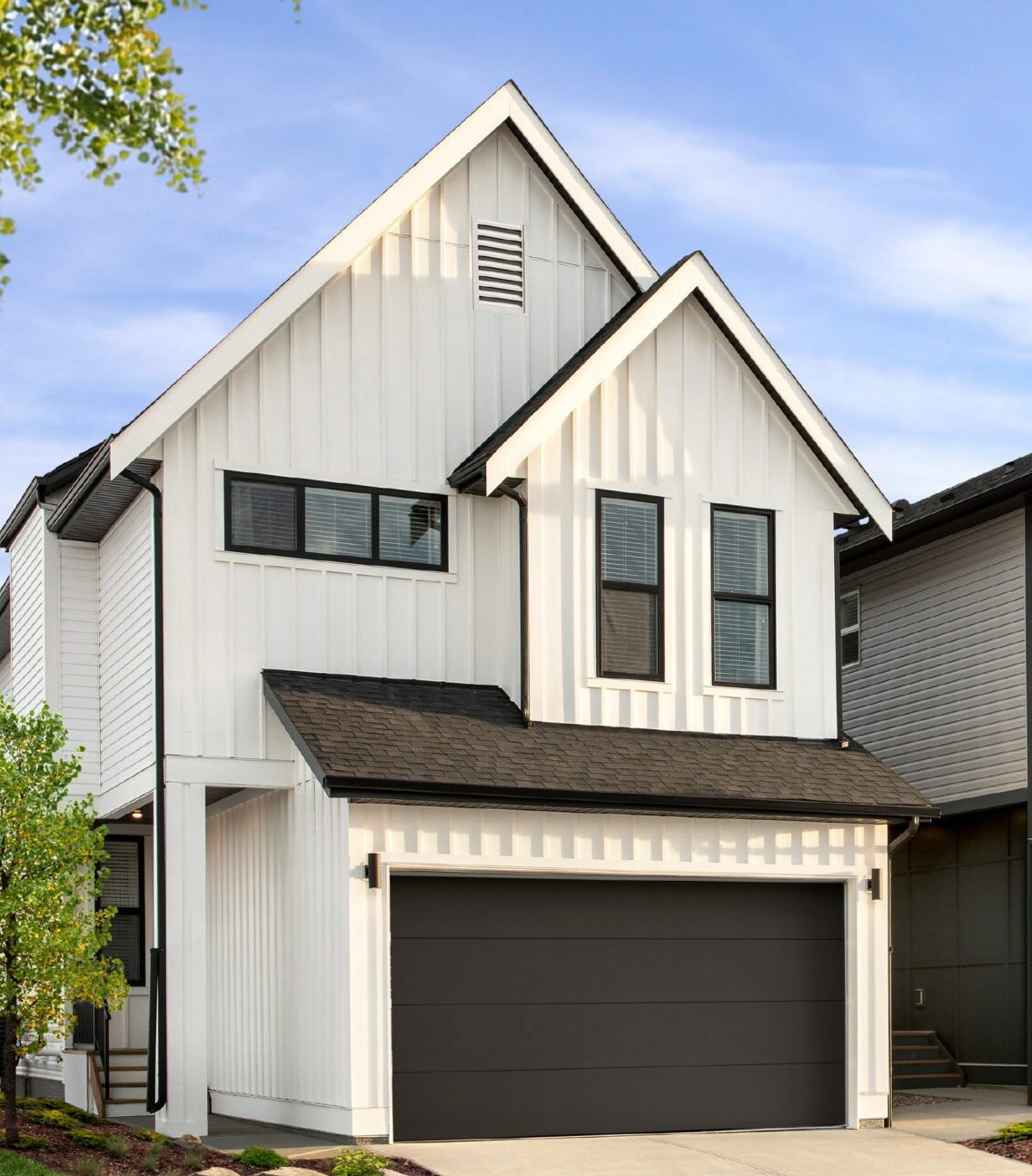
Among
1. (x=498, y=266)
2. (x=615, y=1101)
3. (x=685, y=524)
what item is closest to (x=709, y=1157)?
(x=615, y=1101)

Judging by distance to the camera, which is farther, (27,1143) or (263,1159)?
(27,1143)

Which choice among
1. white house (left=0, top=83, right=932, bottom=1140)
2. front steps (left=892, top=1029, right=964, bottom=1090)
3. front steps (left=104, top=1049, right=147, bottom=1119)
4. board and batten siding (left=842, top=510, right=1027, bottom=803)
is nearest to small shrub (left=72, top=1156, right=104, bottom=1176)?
white house (left=0, top=83, right=932, bottom=1140)

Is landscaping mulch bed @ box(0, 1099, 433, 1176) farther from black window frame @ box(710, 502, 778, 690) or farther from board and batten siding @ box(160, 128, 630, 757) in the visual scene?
black window frame @ box(710, 502, 778, 690)

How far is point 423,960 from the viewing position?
1529 cm

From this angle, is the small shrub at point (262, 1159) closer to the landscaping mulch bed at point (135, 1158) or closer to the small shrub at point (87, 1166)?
the landscaping mulch bed at point (135, 1158)

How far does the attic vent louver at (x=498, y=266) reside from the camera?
713 inches

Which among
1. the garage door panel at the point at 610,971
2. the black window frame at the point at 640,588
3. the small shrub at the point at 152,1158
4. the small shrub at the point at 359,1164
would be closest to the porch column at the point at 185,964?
the small shrub at the point at 152,1158

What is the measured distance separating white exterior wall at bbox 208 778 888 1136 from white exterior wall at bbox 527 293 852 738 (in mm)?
1396

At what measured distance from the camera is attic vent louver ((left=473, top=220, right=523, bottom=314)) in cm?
1811

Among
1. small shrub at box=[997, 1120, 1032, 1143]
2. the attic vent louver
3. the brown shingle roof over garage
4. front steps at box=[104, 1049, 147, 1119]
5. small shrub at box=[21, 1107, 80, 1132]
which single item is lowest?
front steps at box=[104, 1049, 147, 1119]

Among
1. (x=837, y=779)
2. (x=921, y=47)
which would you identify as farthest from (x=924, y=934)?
(x=921, y=47)

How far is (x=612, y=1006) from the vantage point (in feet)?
52.5

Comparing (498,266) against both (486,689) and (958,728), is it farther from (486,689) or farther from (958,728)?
(958,728)

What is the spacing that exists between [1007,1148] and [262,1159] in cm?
643
